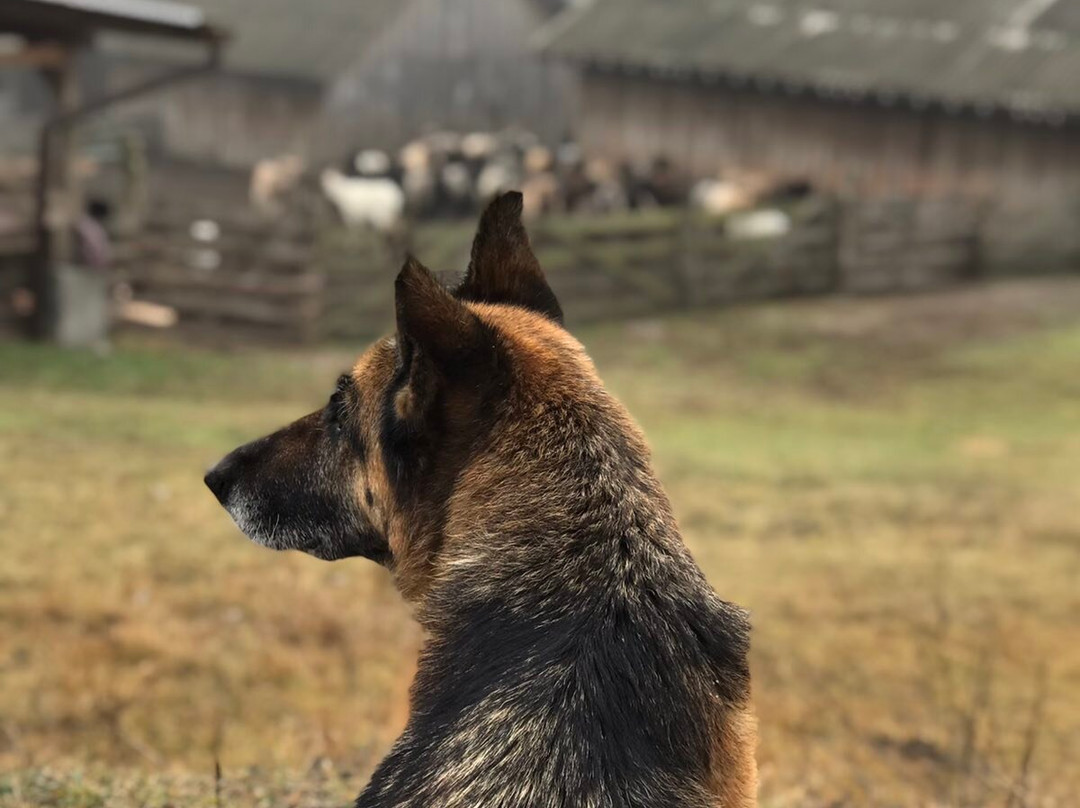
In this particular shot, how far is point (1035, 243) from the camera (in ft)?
79.5

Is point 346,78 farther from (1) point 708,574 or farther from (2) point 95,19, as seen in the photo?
(1) point 708,574

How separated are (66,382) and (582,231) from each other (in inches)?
360

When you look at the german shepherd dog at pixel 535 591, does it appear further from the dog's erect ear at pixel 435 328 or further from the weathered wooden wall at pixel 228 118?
the weathered wooden wall at pixel 228 118

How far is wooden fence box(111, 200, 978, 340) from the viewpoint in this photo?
60.6 ft

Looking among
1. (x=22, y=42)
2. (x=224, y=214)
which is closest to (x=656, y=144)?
(x=224, y=214)

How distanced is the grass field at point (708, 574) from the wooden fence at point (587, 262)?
1619 mm

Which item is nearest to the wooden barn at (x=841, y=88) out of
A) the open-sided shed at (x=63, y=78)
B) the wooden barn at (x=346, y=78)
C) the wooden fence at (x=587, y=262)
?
the wooden fence at (x=587, y=262)

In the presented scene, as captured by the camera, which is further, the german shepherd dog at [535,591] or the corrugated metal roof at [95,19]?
the corrugated metal roof at [95,19]

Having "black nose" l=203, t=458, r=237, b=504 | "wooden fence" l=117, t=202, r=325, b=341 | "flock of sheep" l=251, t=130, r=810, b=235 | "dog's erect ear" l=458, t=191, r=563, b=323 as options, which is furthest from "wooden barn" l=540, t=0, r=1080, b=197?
"black nose" l=203, t=458, r=237, b=504

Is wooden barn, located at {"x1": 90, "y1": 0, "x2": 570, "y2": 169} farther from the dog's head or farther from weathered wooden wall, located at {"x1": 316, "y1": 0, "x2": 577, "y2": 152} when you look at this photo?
the dog's head

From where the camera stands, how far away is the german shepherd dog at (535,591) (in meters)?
2.56

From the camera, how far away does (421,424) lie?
116 inches

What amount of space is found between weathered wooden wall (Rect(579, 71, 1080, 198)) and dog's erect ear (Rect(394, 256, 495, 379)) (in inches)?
864

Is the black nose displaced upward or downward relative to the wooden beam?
downward
